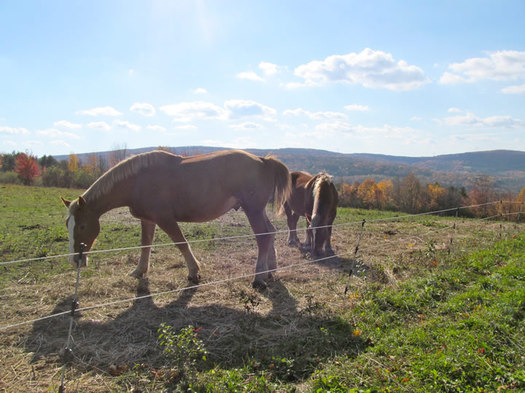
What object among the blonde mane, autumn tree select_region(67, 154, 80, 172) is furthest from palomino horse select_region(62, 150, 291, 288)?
autumn tree select_region(67, 154, 80, 172)

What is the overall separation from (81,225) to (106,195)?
67cm

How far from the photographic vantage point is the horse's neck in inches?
226

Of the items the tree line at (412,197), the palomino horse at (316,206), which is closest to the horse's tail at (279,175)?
the palomino horse at (316,206)

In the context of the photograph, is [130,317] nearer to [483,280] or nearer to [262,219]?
[262,219]

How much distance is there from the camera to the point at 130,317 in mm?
4594

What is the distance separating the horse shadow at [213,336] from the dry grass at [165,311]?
13 millimetres

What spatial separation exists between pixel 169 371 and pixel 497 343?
12.2 feet

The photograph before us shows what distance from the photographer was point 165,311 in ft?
15.7

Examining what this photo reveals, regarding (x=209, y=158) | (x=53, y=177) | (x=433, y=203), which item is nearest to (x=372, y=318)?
(x=209, y=158)

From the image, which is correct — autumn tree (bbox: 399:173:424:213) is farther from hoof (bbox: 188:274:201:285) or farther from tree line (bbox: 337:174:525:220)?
hoof (bbox: 188:274:201:285)

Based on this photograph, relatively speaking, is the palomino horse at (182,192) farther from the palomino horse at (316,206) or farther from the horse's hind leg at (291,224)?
the horse's hind leg at (291,224)

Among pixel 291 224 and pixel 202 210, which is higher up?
pixel 202 210

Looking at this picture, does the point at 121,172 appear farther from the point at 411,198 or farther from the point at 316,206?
the point at 411,198

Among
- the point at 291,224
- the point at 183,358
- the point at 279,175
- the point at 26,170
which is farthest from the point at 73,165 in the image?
the point at 183,358
